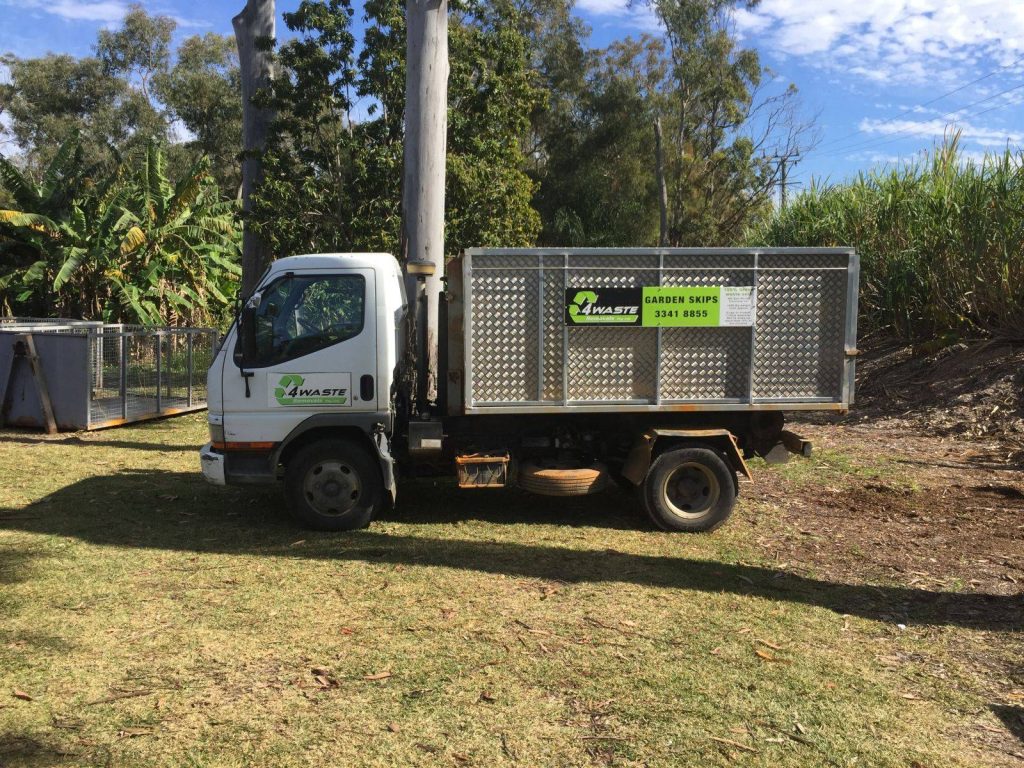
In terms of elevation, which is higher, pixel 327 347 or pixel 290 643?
pixel 327 347

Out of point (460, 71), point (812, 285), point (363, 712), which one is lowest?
point (363, 712)

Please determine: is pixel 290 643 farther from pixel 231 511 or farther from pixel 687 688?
pixel 231 511

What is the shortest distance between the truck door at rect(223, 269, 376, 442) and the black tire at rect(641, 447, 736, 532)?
2.57m

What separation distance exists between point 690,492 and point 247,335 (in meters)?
4.05

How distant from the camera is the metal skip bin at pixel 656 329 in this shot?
A: 710 centimetres

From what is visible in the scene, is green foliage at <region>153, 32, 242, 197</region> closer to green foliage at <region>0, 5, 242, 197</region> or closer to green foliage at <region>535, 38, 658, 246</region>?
green foliage at <region>0, 5, 242, 197</region>

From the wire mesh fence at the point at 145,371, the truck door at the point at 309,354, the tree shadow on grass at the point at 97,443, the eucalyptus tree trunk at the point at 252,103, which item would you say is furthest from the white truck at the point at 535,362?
the eucalyptus tree trunk at the point at 252,103

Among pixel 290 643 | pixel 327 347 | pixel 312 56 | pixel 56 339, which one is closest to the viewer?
pixel 290 643

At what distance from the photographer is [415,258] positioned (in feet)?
30.3

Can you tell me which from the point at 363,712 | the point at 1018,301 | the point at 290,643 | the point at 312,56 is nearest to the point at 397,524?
the point at 290,643

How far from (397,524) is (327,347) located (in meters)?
1.75

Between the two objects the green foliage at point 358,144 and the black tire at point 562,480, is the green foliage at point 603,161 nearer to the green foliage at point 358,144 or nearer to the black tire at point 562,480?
the green foliage at point 358,144

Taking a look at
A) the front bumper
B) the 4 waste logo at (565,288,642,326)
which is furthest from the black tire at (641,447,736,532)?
the front bumper

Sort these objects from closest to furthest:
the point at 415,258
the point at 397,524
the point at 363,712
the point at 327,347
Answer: the point at 363,712
the point at 327,347
the point at 397,524
the point at 415,258
